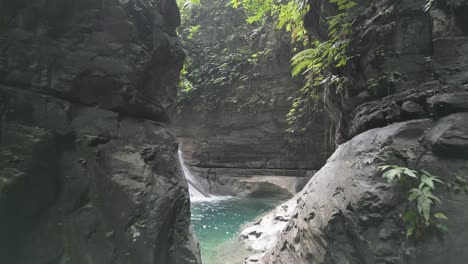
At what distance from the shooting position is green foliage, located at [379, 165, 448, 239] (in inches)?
105

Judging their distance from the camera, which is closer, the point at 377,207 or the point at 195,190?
the point at 377,207

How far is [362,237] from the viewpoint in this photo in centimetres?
302

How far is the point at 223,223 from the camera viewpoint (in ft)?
29.7

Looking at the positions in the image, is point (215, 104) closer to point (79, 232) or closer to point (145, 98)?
point (145, 98)

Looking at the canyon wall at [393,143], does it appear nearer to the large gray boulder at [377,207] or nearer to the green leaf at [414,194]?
the large gray boulder at [377,207]

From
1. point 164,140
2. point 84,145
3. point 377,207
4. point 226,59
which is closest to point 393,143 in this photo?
point 377,207

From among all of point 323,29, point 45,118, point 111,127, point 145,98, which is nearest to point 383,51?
point 323,29

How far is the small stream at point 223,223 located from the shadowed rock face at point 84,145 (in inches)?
116

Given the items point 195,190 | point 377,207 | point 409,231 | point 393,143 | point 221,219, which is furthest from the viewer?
point 195,190

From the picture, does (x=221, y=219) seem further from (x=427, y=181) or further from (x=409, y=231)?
(x=427, y=181)

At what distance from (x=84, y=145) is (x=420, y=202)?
12.6ft

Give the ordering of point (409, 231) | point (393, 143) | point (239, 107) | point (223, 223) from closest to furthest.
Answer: point (409, 231) → point (393, 143) → point (223, 223) → point (239, 107)

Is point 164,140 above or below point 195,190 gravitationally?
above

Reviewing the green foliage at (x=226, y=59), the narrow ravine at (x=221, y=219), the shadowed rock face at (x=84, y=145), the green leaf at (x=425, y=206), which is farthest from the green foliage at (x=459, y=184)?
the green foliage at (x=226, y=59)
